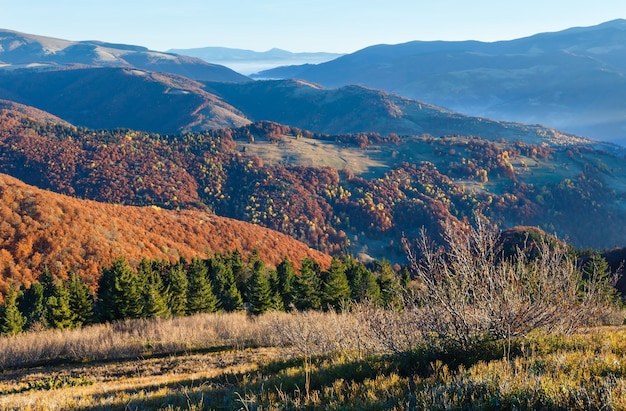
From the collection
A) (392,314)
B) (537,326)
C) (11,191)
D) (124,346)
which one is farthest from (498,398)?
(11,191)

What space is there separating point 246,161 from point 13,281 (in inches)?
5034

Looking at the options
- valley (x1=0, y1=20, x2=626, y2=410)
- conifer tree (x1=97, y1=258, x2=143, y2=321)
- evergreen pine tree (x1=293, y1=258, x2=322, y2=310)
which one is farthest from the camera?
evergreen pine tree (x1=293, y1=258, x2=322, y2=310)

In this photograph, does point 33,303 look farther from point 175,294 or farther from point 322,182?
point 322,182

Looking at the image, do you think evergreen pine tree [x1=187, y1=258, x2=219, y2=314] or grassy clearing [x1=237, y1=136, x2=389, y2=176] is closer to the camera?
evergreen pine tree [x1=187, y1=258, x2=219, y2=314]

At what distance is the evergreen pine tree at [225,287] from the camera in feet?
126

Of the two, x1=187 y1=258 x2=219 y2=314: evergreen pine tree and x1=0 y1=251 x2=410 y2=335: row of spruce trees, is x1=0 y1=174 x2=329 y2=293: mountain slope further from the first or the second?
x1=187 y1=258 x2=219 y2=314: evergreen pine tree

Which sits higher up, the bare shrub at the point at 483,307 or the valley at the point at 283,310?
the bare shrub at the point at 483,307

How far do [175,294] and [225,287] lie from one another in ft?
19.2

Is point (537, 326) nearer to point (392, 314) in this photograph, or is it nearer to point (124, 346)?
point (392, 314)

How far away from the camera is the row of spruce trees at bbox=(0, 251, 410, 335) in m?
29.9

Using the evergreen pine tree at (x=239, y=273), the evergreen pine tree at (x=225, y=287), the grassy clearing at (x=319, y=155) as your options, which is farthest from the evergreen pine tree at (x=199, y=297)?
the grassy clearing at (x=319, y=155)

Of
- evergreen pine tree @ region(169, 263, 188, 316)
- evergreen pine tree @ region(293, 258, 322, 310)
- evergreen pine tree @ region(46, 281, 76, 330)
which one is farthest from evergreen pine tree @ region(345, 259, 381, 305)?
evergreen pine tree @ region(46, 281, 76, 330)

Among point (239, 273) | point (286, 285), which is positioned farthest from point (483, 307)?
point (239, 273)

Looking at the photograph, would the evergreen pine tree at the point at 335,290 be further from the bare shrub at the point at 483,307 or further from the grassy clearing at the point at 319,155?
the grassy clearing at the point at 319,155
